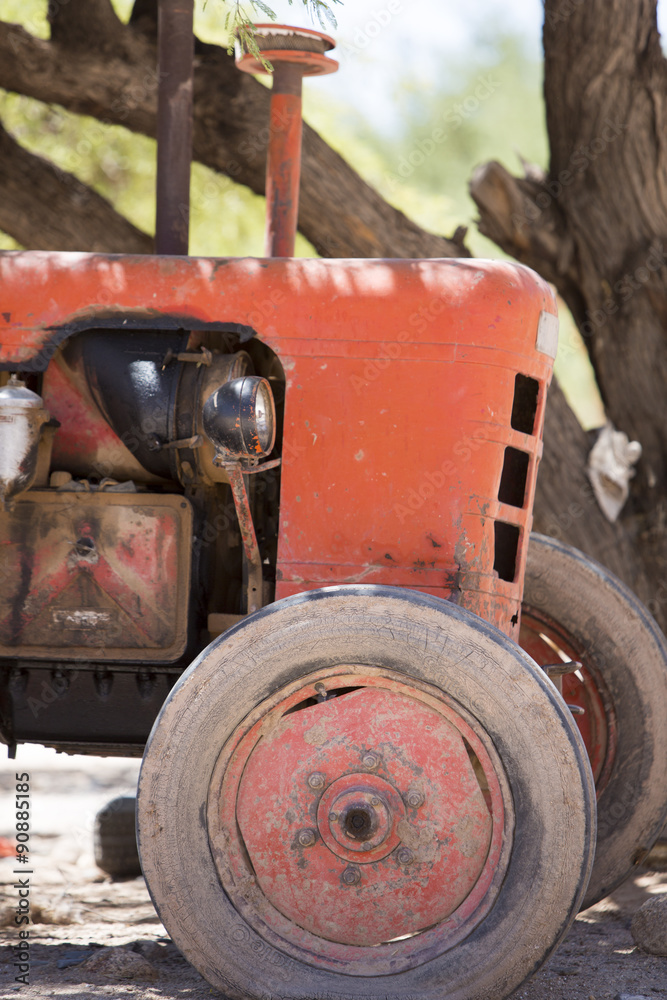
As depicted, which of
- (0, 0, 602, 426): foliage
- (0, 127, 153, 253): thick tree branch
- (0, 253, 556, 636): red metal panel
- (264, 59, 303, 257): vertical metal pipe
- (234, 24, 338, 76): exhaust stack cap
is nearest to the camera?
(0, 253, 556, 636): red metal panel

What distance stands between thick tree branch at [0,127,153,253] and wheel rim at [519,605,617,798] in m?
2.86

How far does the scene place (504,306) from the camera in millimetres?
2809

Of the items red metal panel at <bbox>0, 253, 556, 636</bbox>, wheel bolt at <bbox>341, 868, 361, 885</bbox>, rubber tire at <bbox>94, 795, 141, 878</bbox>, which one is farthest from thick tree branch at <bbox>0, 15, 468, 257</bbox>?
wheel bolt at <bbox>341, 868, 361, 885</bbox>

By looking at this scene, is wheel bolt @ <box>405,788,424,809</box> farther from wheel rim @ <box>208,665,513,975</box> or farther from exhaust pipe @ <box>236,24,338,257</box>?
exhaust pipe @ <box>236,24,338,257</box>

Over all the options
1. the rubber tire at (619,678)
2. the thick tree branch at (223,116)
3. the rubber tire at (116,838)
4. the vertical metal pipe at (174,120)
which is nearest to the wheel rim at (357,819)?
the rubber tire at (619,678)

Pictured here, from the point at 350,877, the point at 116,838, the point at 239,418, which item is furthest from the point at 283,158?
the point at 116,838

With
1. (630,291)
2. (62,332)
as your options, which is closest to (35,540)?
(62,332)

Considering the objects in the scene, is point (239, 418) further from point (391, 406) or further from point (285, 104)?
point (285, 104)

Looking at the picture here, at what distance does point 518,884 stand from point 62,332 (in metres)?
1.90

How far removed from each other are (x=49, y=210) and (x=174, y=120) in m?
1.47

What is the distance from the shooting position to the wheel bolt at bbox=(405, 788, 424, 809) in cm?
244

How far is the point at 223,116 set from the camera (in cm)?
502

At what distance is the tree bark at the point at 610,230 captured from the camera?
16.6 ft

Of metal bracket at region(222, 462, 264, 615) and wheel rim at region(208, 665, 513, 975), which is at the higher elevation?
metal bracket at region(222, 462, 264, 615)
